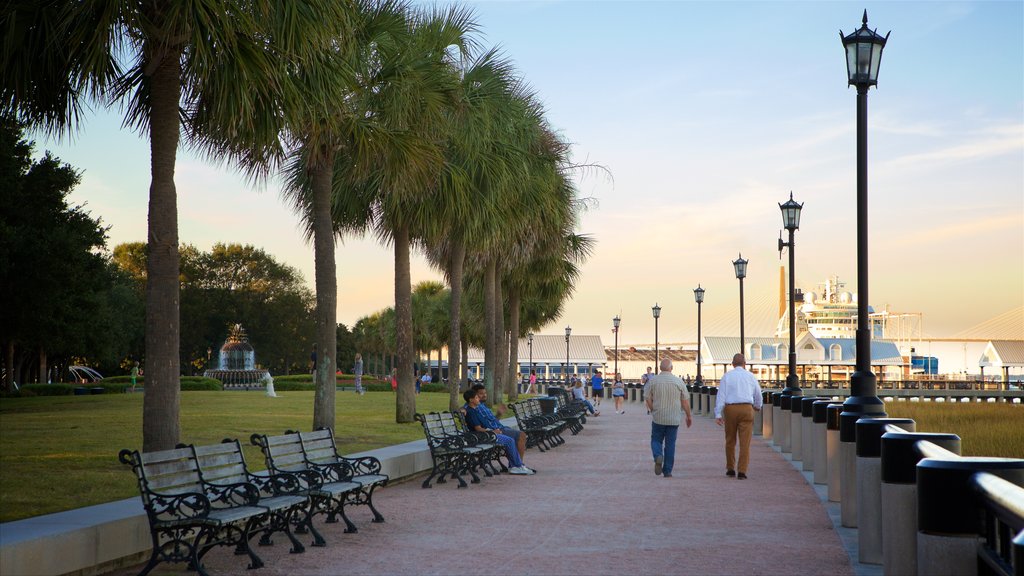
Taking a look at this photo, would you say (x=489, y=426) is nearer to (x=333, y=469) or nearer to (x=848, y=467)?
(x=333, y=469)

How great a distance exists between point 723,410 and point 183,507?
8.83 m

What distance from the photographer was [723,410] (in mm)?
15508

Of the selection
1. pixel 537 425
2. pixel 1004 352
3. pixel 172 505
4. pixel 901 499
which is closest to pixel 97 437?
pixel 537 425

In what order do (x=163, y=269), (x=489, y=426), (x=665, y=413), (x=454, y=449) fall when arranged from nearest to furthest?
(x=163, y=269), (x=454, y=449), (x=665, y=413), (x=489, y=426)

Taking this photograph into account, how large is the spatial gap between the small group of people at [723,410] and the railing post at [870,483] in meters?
6.77

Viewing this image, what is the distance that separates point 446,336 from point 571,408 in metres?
50.8

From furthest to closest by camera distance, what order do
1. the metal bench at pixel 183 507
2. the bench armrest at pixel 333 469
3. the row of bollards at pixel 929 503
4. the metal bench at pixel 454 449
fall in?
the metal bench at pixel 454 449 < the bench armrest at pixel 333 469 < the metal bench at pixel 183 507 < the row of bollards at pixel 929 503

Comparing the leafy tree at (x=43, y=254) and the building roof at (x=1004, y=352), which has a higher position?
the leafy tree at (x=43, y=254)

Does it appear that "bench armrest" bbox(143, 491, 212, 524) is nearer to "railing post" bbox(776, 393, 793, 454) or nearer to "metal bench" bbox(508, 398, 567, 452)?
"metal bench" bbox(508, 398, 567, 452)

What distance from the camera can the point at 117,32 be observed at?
34.2ft

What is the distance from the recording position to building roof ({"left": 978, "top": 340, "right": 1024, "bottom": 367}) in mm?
158250

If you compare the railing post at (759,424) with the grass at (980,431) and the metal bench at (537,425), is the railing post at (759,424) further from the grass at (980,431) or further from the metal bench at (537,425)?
the metal bench at (537,425)

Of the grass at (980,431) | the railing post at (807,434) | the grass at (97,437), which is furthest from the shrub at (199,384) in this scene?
the railing post at (807,434)

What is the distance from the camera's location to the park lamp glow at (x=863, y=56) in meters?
13.1
